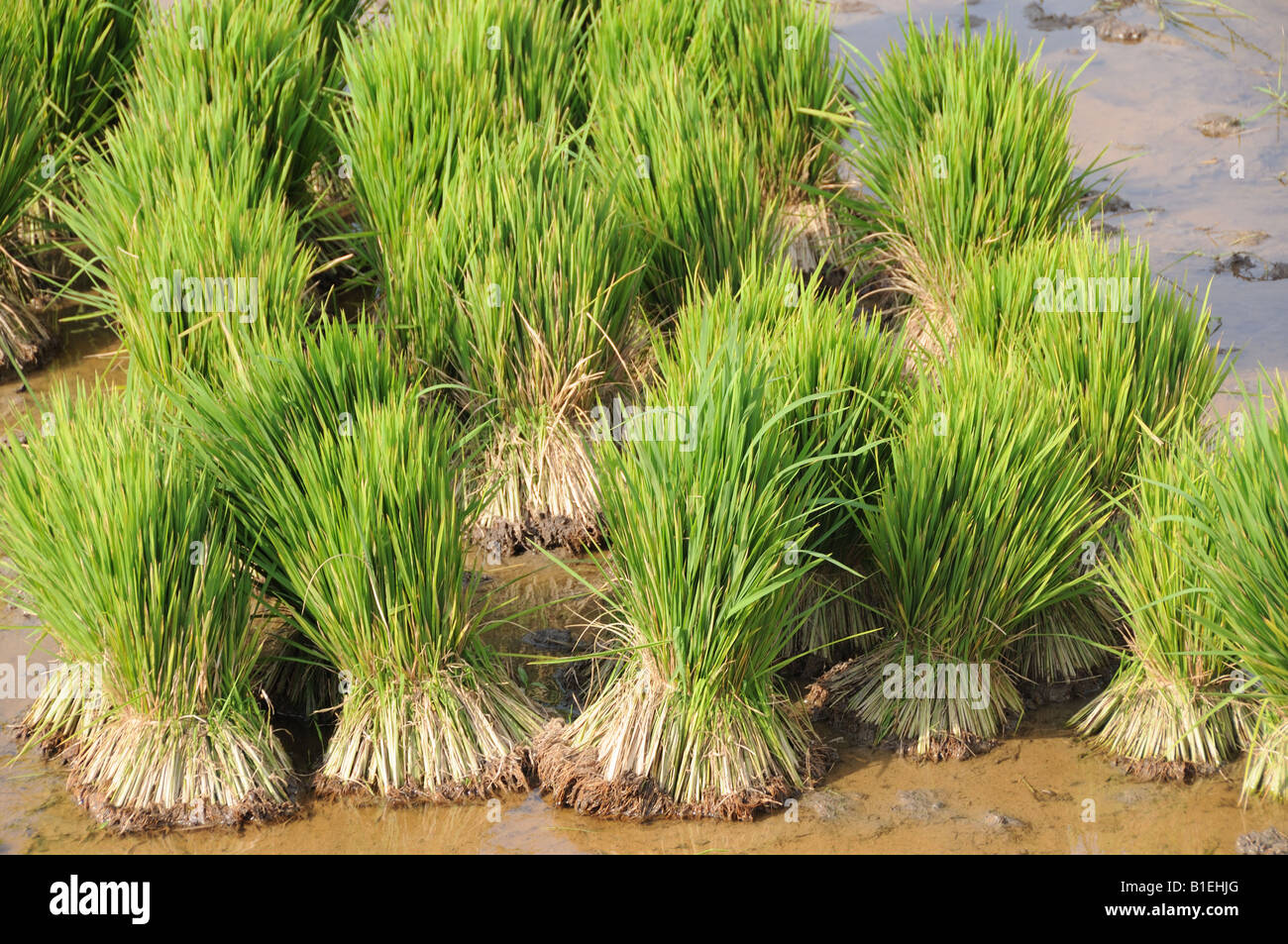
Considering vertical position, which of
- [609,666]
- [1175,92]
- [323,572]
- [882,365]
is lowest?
[609,666]

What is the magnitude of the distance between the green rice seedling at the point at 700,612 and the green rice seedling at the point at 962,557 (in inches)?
11.7

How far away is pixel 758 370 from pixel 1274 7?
5.02 meters

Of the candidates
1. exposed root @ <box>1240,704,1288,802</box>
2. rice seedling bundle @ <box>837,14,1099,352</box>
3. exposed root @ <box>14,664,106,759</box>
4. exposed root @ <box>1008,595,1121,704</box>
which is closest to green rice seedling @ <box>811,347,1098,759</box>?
exposed root @ <box>1008,595,1121,704</box>

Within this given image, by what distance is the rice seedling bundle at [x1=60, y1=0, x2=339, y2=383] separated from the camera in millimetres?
4574

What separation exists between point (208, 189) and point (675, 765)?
2455mm

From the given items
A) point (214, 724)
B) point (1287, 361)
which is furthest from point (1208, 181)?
point (214, 724)

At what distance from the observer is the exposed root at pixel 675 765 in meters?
3.61

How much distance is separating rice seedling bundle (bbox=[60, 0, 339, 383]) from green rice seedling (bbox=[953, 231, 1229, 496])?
2.15m

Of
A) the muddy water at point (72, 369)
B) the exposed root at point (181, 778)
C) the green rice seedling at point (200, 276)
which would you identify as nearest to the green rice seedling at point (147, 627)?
the exposed root at point (181, 778)

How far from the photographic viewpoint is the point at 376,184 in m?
5.09

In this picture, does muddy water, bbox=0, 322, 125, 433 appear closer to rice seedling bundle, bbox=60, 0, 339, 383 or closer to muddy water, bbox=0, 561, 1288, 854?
rice seedling bundle, bbox=60, 0, 339, 383

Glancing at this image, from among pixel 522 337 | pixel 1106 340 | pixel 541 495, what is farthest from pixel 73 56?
pixel 1106 340

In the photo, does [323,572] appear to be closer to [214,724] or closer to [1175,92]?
[214,724]

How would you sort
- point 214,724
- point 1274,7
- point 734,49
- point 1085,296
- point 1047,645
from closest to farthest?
point 214,724
point 1047,645
point 1085,296
point 734,49
point 1274,7
